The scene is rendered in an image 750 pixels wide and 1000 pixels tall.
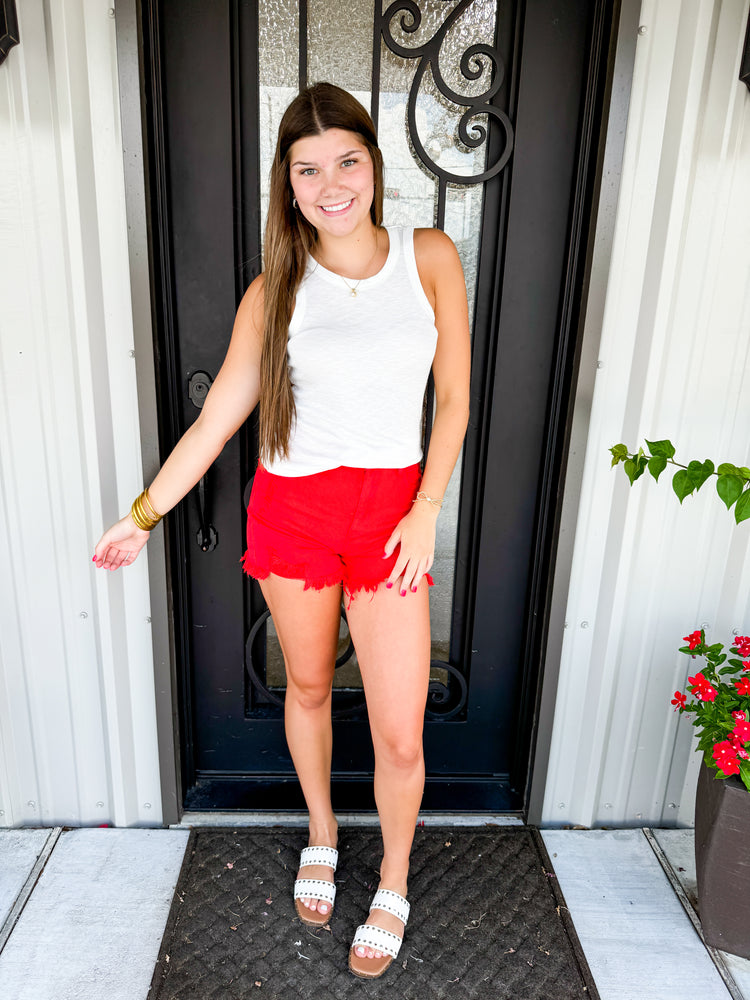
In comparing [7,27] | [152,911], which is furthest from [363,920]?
[7,27]

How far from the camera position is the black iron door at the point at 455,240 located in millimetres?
1726

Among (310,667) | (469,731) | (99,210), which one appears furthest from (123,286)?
(469,731)

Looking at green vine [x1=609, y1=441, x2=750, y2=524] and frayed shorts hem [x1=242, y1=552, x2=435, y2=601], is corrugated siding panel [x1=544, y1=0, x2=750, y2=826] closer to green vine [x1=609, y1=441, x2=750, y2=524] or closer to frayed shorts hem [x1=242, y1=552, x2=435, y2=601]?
green vine [x1=609, y1=441, x2=750, y2=524]

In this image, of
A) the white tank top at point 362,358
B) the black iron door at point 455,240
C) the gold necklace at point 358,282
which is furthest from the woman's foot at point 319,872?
the gold necklace at point 358,282

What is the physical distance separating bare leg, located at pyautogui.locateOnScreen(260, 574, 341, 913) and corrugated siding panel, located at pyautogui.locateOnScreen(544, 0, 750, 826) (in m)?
0.69

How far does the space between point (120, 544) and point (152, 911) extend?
3.19 feet

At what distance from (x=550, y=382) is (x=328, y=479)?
2.39 ft

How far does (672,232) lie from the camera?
1.74m

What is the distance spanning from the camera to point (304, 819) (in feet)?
7.29

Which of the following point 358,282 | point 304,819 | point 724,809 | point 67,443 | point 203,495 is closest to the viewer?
point 358,282

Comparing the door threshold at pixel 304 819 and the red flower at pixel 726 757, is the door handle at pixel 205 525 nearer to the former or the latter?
the door threshold at pixel 304 819

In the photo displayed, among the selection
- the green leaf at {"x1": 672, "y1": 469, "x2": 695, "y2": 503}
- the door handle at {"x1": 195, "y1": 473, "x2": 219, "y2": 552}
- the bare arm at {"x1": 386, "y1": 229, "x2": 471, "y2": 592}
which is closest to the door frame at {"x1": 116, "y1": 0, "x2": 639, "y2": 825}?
the door handle at {"x1": 195, "y1": 473, "x2": 219, "y2": 552}

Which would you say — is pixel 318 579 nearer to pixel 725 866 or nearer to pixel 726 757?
pixel 726 757

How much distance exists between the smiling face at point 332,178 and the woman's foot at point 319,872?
1.52 m
